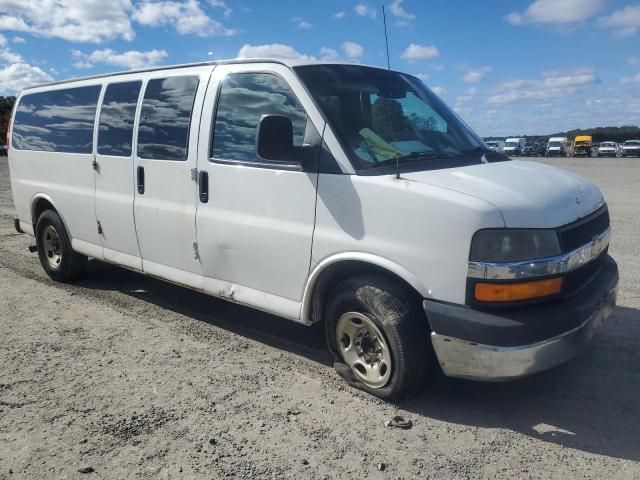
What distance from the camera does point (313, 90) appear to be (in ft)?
13.0

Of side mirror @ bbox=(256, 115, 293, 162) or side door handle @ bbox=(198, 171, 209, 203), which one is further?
side door handle @ bbox=(198, 171, 209, 203)

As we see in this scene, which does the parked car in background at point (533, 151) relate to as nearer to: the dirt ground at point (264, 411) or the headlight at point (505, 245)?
the dirt ground at point (264, 411)

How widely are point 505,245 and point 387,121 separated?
139 centimetres

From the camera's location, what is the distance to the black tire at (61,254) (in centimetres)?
650

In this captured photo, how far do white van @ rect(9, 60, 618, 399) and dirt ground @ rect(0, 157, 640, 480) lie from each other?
0.39 meters

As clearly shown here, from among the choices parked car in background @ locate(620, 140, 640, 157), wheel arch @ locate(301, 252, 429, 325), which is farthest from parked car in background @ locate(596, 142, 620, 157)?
wheel arch @ locate(301, 252, 429, 325)

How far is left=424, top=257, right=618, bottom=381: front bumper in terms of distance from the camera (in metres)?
3.15

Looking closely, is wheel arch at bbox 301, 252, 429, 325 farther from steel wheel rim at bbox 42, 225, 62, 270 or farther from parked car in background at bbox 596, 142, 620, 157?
parked car in background at bbox 596, 142, 620, 157

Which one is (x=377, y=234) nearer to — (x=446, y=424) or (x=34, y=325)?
(x=446, y=424)

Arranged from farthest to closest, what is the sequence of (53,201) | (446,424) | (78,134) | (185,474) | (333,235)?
1. (53,201)
2. (78,134)
3. (333,235)
4. (446,424)
5. (185,474)

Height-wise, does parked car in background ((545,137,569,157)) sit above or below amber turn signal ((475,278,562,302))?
below

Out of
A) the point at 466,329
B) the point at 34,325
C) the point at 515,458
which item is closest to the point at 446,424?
the point at 515,458

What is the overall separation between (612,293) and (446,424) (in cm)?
150

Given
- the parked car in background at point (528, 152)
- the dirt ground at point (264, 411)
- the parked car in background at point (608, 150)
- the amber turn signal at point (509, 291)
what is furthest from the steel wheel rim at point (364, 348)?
the parked car in background at point (528, 152)
